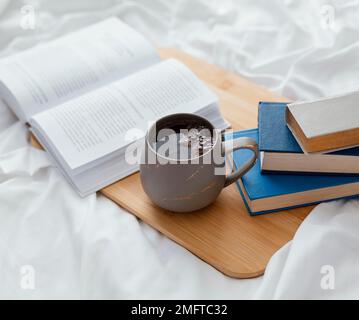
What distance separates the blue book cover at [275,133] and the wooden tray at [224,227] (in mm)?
79

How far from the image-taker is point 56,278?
595 mm

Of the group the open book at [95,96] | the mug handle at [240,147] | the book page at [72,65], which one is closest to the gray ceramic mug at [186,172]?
the mug handle at [240,147]

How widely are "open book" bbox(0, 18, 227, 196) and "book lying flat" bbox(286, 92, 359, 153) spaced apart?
0.17 metres

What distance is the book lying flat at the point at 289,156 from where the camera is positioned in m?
0.62

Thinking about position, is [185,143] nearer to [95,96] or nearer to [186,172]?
[186,172]

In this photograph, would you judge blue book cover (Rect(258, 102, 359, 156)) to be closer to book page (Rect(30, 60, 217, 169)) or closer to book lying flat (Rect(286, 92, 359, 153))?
book lying flat (Rect(286, 92, 359, 153))

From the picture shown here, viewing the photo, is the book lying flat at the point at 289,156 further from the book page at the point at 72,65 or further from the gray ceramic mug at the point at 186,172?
the book page at the point at 72,65

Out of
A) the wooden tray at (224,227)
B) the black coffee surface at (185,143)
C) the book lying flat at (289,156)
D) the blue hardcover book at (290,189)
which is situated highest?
the black coffee surface at (185,143)

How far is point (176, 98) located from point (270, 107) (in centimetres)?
16

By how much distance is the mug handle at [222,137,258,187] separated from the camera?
2.01ft

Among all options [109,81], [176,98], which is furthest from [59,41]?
[176,98]

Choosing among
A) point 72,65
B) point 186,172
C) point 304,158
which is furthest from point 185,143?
point 72,65
